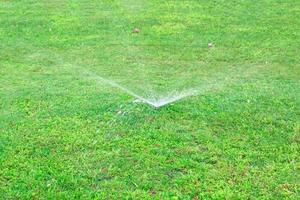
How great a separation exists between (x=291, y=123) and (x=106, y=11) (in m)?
5.60

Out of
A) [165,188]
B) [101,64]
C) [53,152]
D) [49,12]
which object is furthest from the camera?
[49,12]

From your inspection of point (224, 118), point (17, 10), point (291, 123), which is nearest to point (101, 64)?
point (224, 118)

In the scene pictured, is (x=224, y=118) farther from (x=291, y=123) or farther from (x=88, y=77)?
(x=88, y=77)

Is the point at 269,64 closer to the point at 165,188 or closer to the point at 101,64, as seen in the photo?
the point at 101,64

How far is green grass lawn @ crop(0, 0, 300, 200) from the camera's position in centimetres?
456

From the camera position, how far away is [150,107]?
5.84 metres

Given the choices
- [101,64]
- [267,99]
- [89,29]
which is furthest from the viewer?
[89,29]

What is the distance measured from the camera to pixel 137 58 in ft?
24.9

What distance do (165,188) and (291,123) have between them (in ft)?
6.05

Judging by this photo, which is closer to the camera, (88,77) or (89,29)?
(88,77)

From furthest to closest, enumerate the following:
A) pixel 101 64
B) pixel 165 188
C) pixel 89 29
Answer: pixel 89 29 → pixel 101 64 → pixel 165 188

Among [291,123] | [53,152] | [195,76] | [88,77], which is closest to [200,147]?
[291,123]

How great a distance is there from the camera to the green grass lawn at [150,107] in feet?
15.0

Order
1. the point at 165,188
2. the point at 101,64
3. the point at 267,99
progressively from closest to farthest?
the point at 165,188 < the point at 267,99 < the point at 101,64
